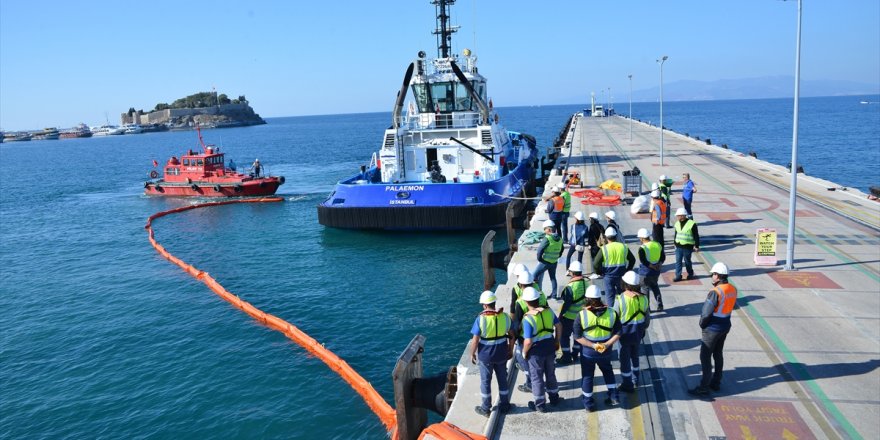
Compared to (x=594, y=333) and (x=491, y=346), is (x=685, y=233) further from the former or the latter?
(x=491, y=346)

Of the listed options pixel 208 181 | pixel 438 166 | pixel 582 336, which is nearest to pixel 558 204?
pixel 582 336

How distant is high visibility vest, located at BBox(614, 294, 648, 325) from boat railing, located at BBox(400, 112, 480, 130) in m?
21.6

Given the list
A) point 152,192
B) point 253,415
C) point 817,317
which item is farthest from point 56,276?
point 817,317

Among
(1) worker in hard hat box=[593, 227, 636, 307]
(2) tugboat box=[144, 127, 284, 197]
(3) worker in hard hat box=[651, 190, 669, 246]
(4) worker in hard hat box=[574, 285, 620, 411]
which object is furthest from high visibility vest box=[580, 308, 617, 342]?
(2) tugboat box=[144, 127, 284, 197]

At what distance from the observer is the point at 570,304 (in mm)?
8539

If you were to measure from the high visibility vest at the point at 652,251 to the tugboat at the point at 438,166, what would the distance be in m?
13.8

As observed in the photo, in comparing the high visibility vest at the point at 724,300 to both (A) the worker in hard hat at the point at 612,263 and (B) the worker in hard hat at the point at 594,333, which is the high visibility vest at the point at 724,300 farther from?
(A) the worker in hard hat at the point at 612,263

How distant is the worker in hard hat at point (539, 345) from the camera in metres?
7.49

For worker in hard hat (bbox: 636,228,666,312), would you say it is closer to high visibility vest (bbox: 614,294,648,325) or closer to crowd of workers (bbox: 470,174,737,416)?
crowd of workers (bbox: 470,174,737,416)

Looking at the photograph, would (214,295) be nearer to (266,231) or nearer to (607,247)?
(266,231)

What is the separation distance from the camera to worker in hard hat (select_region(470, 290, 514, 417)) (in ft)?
24.6

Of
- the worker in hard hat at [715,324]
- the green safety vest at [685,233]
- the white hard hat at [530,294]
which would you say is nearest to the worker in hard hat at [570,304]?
the white hard hat at [530,294]

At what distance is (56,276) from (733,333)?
2336cm

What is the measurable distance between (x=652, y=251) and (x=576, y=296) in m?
2.48
